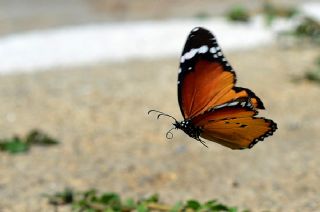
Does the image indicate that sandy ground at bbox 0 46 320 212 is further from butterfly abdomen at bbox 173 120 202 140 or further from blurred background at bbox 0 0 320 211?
butterfly abdomen at bbox 173 120 202 140

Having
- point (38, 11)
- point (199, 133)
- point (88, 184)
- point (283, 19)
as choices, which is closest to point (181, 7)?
point (38, 11)

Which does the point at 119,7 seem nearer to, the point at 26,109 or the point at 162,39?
the point at 162,39

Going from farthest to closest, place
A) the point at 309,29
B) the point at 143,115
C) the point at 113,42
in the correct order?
the point at 113,42 < the point at 309,29 < the point at 143,115

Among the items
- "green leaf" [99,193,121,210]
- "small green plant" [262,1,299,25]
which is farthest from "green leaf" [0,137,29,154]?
"small green plant" [262,1,299,25]

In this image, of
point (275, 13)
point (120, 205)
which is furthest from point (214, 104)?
point (275, 13)

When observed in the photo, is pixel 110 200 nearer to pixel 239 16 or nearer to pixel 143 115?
pixel 143 115

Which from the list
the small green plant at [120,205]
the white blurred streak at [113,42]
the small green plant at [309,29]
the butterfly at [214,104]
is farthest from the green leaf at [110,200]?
the white blurred streak at [113,42]
